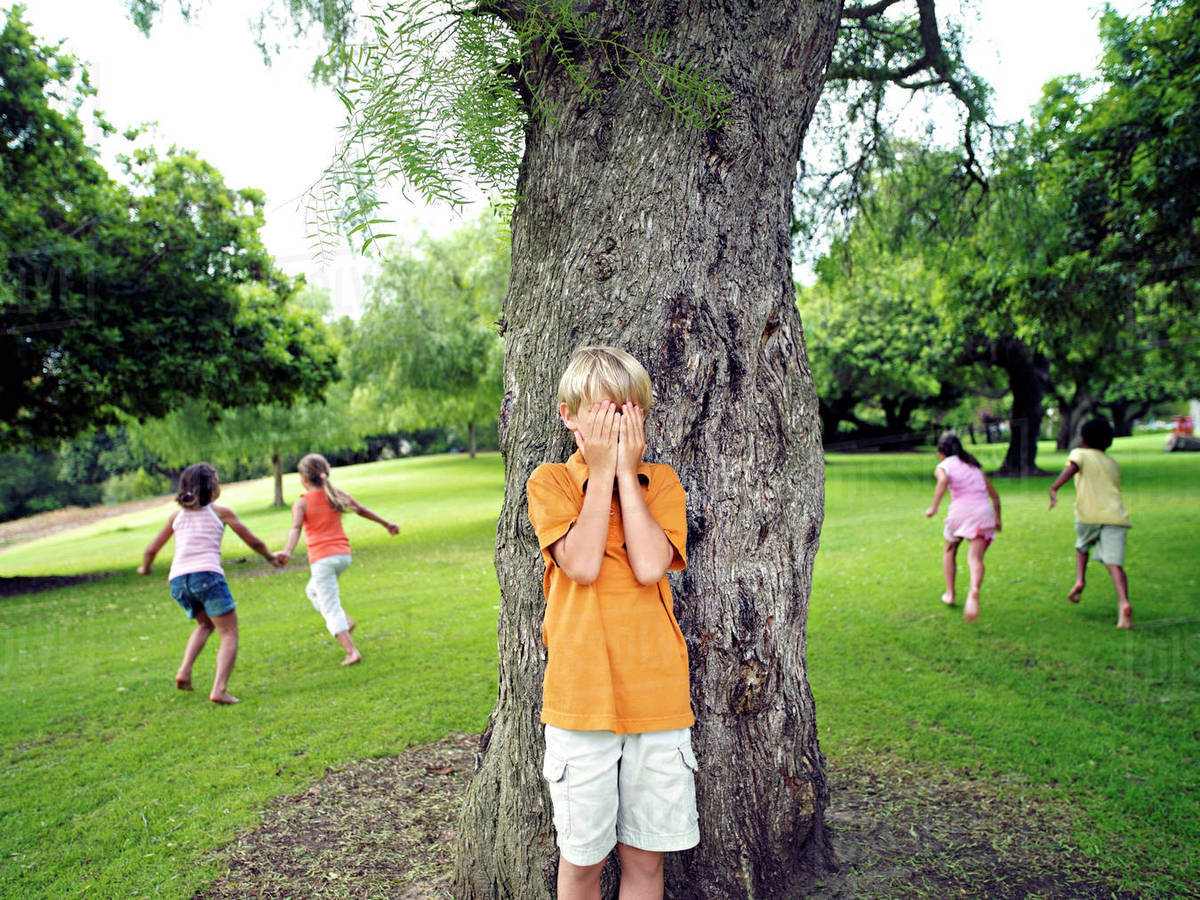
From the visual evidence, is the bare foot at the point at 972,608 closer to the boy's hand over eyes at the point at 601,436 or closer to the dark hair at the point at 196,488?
the boy's hand over eyes at the point at 601,436

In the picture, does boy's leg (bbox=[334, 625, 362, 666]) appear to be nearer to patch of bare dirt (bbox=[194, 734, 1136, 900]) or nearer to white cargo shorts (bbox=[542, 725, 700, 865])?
patch of bare dirt (bbox=[194, 734, 1136, 900])

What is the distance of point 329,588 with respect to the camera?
21.8 feet

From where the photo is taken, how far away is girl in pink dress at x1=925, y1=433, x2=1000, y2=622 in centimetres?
748

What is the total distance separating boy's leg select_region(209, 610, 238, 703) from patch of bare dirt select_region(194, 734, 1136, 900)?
2011 mm

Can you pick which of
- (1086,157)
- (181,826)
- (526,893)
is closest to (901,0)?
(1086,157)

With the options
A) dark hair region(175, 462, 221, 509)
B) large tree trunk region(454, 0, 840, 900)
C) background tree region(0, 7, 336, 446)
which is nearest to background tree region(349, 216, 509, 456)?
background tree region(0, 7, 336, 446)

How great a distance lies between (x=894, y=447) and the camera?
3422 centimetres

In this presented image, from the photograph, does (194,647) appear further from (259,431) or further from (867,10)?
(259,431)

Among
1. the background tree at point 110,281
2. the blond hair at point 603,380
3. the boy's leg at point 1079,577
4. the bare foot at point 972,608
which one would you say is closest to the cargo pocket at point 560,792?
the blond hair at point 603,380

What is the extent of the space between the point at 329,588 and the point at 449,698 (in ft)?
5.25

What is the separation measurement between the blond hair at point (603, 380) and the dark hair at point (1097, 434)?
20.7 feet

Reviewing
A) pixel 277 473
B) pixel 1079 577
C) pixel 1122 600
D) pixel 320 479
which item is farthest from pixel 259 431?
pixel 1122 600

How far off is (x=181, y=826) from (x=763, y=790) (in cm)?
281

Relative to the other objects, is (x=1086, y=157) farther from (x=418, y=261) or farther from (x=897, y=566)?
(x=418, y=261)
